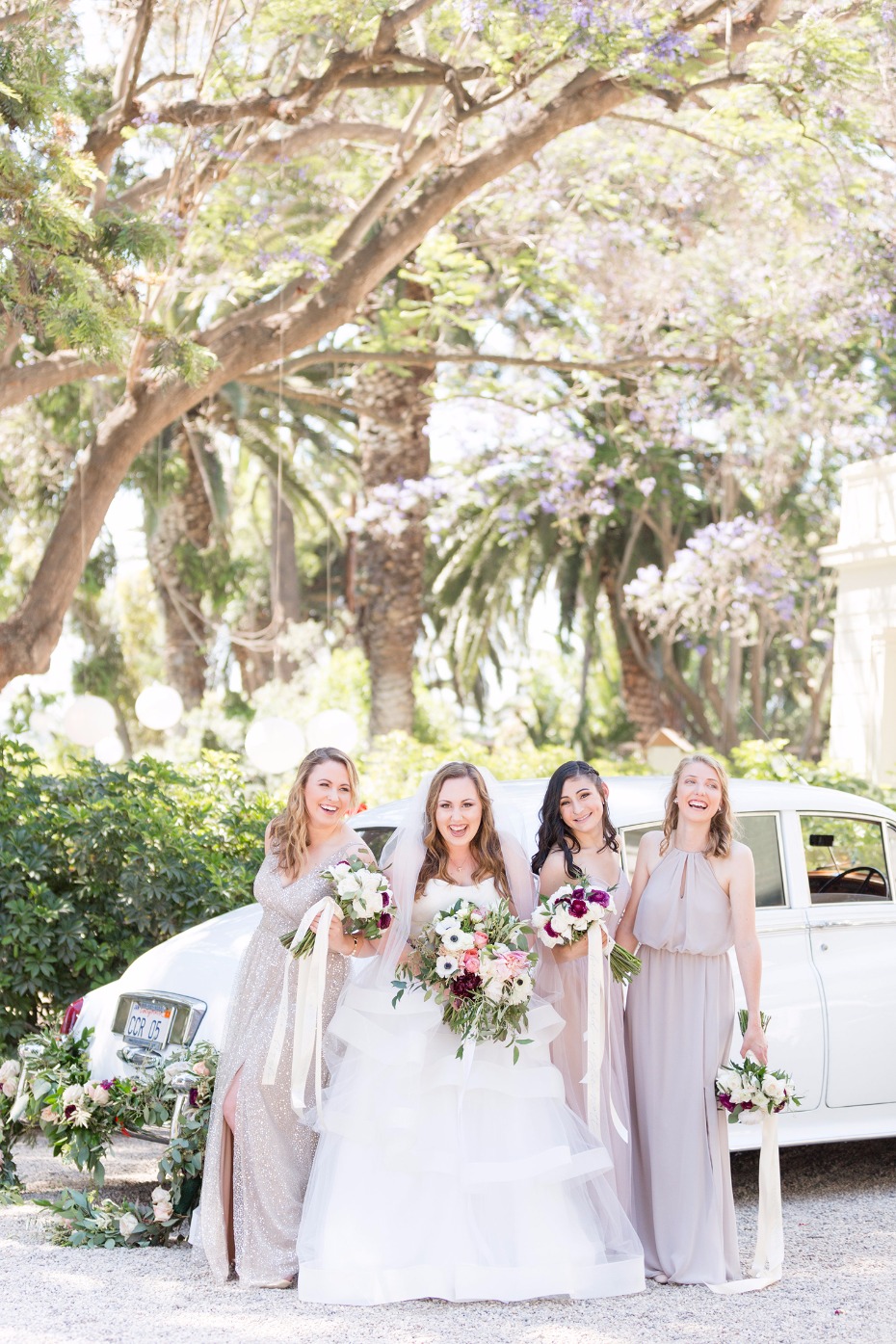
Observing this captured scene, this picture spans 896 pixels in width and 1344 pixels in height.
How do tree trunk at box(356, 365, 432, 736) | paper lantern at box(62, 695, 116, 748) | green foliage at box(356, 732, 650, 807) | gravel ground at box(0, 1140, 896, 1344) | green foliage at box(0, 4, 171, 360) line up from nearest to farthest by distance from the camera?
gravel ground at box(0, 1140, 896, 1344), green foliage at box(0, 4, 171, 360), paper lantern at box(62, 695, 116, 748), green foliage at box(356, 732, 650, 807), tree trunk at box(356, 365, 432, 736)

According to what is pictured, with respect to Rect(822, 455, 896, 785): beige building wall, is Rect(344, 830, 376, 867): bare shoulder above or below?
below

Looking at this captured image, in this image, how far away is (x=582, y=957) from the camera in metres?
5.30

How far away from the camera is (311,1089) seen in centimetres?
522

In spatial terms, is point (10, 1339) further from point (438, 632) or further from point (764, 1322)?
point (438, 632)

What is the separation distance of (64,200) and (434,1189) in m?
5.29

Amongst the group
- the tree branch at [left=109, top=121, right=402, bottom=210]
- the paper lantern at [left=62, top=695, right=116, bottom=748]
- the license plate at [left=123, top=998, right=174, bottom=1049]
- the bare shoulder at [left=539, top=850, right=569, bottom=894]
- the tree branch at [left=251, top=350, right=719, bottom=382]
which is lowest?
the license plate at [left=123, top=998, right=174, bottom=1049]

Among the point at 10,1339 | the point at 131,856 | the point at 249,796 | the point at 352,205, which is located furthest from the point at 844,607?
the point at 10,1339

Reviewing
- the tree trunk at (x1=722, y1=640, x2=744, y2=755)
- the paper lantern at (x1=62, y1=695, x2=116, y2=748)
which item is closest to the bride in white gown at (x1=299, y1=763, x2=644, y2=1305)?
the paper lantern at (x1=62, y1=695, x2=116, y2=748)

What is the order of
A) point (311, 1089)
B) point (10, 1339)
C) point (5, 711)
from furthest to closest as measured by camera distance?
point (5, 711), point (311, 1089), point (10, 1339)

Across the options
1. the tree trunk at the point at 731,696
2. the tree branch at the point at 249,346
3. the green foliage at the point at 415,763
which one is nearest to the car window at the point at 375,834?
the tree branch at the point at 249,346

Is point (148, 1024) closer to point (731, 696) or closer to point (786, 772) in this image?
point (786, 772)

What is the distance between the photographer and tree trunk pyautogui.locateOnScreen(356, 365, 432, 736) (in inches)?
666

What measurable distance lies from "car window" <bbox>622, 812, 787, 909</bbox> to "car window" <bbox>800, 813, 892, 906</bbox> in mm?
188

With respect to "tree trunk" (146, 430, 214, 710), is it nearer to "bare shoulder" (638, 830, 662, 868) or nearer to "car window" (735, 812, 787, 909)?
"car window" (735, 812, 787, 909)
